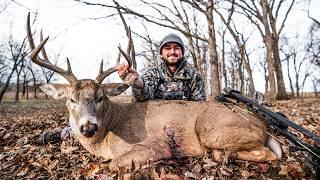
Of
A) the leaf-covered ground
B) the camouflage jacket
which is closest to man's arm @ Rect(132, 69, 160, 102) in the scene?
the camouflage jacket

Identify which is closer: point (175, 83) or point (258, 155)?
point (258, 155)

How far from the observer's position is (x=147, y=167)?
432cm

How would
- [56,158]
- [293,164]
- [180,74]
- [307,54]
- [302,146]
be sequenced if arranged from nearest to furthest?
[302,146] → [293,164] → [56,158] → [180,74] → [307,54]

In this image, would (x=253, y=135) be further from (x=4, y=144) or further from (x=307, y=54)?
(x=307, y=54)

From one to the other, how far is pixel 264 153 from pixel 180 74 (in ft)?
8.00

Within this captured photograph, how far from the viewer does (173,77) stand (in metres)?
6.45

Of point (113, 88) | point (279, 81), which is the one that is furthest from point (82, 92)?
point (279, 81)

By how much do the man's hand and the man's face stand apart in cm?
132

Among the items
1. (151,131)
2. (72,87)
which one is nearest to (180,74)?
(151,131)

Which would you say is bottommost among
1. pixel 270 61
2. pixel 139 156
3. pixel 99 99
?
pixel 139 156

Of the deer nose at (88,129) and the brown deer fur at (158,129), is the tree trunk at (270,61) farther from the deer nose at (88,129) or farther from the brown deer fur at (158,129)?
the deer nose at (88,129)

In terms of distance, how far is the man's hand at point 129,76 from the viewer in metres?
5.04

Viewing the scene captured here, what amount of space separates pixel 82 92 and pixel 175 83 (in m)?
2.20

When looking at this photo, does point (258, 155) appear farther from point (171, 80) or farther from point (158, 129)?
point (171, 80)
